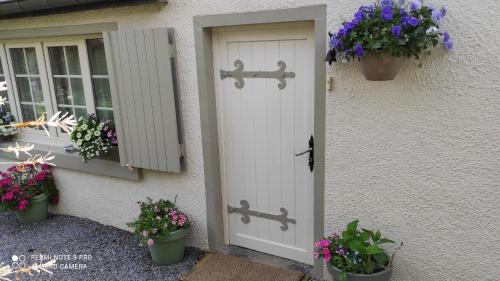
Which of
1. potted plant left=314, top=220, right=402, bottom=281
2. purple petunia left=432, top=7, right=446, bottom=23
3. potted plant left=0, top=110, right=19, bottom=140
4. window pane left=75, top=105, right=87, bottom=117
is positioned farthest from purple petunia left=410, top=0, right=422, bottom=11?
potted plant left=0, top=110, right=19, bottom=140

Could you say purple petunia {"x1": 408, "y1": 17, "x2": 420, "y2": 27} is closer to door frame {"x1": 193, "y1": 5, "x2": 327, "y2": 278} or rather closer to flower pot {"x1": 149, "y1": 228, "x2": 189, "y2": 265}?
door frame {"x1": 193, "y1": 5, "x2": 327, "y2": 278}

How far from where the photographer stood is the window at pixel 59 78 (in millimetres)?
4703

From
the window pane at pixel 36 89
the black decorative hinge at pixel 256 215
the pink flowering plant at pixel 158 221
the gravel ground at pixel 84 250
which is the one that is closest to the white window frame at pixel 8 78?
the window pane at pixel 36 89

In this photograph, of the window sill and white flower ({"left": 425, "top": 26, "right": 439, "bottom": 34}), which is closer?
white flower ({"left": 425, "top": 26, "right": 439, "bottom": 34})

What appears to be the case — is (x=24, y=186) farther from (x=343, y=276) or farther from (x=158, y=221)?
(x=343, y=276)

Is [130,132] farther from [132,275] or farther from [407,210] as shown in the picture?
[407,210]

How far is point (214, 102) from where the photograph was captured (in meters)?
3.97

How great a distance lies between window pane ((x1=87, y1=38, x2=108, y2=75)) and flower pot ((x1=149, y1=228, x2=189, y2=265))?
1.99 m

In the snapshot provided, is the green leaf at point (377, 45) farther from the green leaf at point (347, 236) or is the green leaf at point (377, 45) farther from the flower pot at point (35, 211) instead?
the flower pot at point (35, 211)

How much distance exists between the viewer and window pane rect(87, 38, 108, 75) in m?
4.61

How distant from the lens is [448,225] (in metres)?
3.03

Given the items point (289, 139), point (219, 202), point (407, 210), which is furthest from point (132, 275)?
point (407, 210)

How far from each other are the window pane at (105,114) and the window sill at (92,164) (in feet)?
1.43

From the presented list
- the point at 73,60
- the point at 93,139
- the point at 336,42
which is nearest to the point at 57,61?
the point at 73,60
